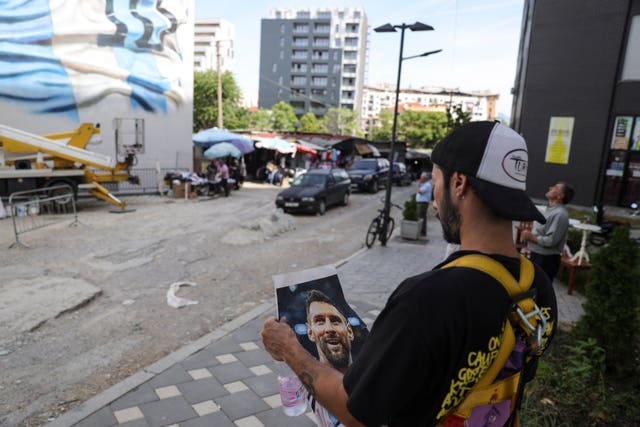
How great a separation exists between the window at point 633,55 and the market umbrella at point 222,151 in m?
16.8

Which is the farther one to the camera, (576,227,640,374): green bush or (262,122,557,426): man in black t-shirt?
(576,227,640,374): green bush

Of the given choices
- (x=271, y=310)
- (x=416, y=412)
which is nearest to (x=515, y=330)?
(x=416, y=412)

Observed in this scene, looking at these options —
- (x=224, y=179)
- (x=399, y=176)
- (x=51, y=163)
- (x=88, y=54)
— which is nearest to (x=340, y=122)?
(x=399, y=176)

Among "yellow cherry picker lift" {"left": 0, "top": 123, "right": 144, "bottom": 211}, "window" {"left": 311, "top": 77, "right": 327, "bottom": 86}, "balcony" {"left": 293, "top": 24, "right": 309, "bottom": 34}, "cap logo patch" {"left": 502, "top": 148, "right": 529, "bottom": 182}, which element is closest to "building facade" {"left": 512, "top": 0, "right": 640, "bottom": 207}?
"yellow cherry picker lift" {"left": 0, "top": 123, "right": 144, "bottom": 211}

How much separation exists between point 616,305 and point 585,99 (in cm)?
1687

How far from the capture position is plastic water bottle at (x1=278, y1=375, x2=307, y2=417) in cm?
182

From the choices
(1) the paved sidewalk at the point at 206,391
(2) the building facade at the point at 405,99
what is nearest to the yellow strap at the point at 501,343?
(1) the paved sidewalk at the point at 206,391

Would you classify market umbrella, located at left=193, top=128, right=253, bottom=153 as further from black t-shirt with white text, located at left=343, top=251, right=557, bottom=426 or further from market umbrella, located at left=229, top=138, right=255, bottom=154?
black t-shirt with white text, located at left=343, top=251, right=557, bottom=426

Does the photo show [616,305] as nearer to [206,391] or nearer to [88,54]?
[206,391]

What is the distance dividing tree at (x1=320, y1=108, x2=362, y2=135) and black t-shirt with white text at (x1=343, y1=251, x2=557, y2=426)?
71.4 m

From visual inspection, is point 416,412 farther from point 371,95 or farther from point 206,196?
point 371,95

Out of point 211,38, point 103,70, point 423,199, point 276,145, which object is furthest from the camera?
point 211,38

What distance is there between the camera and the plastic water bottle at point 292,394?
1818mm

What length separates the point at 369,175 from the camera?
23.7 m
